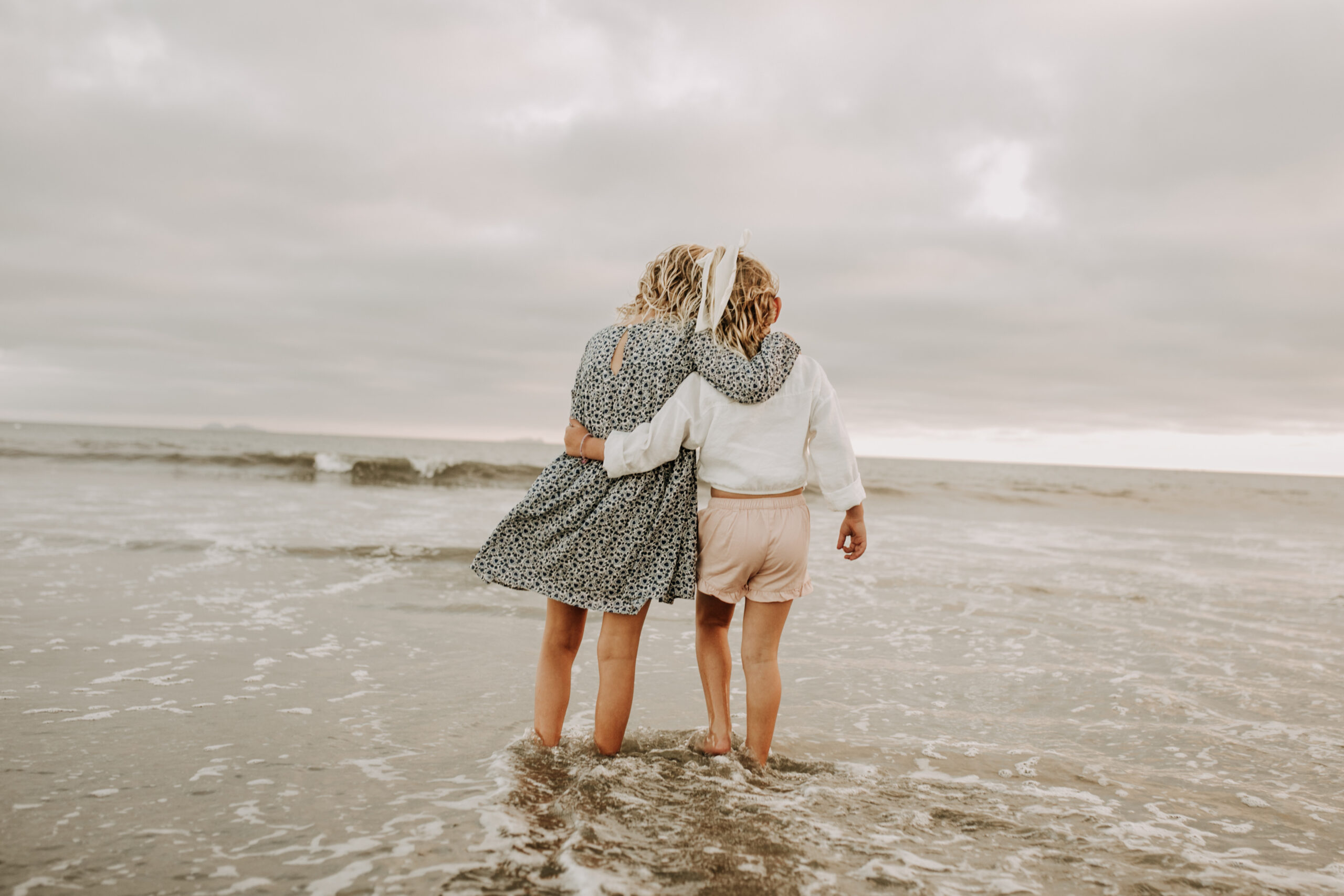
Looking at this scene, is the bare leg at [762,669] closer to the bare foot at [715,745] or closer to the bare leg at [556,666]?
the bare foot at [715,745]

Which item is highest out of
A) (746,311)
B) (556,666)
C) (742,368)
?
(746,311)

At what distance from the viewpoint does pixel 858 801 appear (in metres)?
2.76

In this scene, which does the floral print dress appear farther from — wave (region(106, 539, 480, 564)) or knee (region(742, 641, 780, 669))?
wave (region(106, 539, 480, 564))

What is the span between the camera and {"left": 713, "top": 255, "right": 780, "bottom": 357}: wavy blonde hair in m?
2.75

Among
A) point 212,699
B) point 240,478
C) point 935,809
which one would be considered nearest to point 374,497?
point 240,478

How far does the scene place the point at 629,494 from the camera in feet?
9.25

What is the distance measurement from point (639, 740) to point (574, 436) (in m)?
1.34

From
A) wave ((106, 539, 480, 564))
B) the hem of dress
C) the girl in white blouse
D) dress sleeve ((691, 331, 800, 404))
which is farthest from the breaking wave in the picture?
wave ((106, 539, 480, 564))

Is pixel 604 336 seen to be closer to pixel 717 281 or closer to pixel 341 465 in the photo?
pixel 717 281

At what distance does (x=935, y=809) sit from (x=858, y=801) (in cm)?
25

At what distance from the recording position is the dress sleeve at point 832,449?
289 centimetres

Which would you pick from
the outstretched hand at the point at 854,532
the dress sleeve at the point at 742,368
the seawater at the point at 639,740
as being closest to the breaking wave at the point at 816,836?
the seawater at the point at 639,740

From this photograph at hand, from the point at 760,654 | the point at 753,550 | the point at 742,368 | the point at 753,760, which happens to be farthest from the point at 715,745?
the point at 742,368

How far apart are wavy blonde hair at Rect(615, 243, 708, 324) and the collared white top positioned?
245 mm
